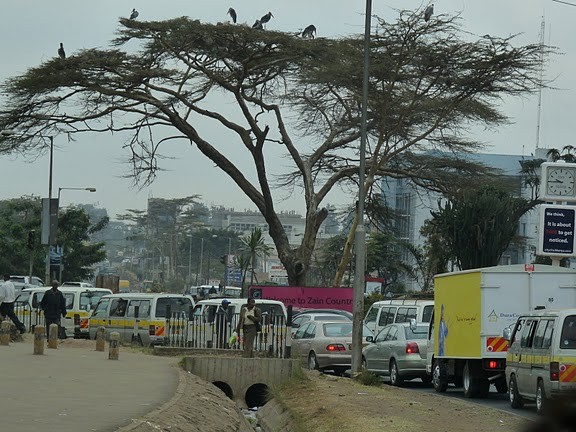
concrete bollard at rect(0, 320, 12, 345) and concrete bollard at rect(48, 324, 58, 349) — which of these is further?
concrete bollard at rect(48, 324, 58, 349)

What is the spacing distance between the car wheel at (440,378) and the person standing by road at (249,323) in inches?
194

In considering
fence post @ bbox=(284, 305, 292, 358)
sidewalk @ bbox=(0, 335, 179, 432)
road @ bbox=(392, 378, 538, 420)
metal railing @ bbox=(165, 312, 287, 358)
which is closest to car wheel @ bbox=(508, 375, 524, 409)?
road @ bbox=(392, 378, 538, 420)

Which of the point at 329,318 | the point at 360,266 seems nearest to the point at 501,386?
the point at 360,266

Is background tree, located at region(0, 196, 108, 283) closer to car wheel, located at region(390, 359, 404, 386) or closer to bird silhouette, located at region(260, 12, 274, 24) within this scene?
bird silhouette, located at region(260, 12, 274, 24)

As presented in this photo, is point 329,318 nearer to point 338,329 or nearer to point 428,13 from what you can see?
point 338,329

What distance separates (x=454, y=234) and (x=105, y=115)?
20300mm

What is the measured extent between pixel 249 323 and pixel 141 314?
866cm

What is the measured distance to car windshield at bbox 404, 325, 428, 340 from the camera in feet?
86.5

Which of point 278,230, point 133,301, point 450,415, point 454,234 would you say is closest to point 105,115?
point 278,230

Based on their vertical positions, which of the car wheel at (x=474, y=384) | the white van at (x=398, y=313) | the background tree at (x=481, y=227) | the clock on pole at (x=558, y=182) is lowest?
the car wheel at (x=474, y=384)

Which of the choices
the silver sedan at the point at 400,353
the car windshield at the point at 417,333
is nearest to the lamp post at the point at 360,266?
the silver sedan at the point at 400,353

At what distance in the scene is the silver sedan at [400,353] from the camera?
25.8m

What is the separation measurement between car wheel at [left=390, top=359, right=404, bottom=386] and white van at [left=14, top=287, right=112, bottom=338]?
1563 centimetres

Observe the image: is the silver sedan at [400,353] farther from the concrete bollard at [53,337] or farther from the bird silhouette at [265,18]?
the bird silhouette at [265,18]
